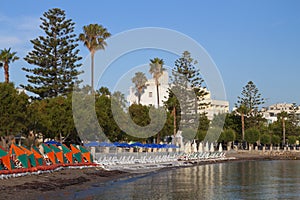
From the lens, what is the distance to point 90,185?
24.4 metres

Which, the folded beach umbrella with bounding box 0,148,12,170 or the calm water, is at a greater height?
the folded beach umbrella with bounding box 0,148,12,170

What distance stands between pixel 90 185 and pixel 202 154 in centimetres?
2665

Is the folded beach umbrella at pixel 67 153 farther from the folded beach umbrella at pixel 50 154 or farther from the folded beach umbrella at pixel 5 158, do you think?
the folded beach umbrella at pixel 5 158

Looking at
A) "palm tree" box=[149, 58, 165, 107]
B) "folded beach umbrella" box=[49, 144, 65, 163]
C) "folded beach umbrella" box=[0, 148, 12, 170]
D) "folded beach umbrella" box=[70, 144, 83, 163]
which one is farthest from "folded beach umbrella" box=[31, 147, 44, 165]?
"palm tree" box=[149, 58, 165, 107]

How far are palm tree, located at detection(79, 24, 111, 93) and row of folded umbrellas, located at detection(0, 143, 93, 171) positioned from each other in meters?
21.4

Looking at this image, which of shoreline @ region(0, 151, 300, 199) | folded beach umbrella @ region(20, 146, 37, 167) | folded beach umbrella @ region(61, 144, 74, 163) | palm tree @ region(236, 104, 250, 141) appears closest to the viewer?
shoreline @ region(0, 151, 300, 199)

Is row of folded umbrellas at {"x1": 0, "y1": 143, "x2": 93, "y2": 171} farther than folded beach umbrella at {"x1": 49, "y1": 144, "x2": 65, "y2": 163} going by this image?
No

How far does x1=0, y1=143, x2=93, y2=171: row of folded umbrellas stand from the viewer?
21.2 metres

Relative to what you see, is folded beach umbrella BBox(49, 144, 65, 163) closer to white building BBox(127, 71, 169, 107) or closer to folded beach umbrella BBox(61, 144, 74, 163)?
folded beach umbrella BBox(61, 144, 74, 163)

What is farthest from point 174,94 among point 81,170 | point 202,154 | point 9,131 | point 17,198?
point 17,198

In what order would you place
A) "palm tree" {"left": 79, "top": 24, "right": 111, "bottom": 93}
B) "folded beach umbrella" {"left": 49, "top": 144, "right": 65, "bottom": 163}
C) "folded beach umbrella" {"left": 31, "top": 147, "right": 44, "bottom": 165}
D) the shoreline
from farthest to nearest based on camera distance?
1. "palm tree" {"left": 79, "top": 24, "right": 111, "bottom": 93}
2. "folded beach umbrella" {"left": 49, "top": 144, "right": 65, "bottom": 163}
3. "folded beach umbrella" {"left": 31, "top": 147, "right": 44, "bottom": 165}
4. the shoreline

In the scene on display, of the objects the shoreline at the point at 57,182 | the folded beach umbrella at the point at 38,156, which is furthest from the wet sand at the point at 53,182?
the folded beach umbrella at the point at 38,156

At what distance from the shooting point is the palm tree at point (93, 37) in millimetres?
50531

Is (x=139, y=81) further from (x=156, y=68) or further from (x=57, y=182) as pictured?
(x=57, y=182)
